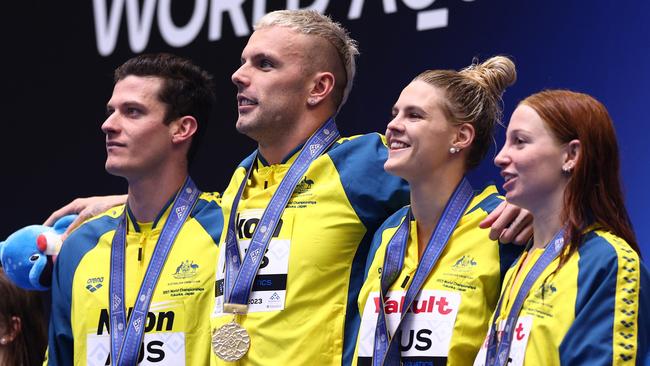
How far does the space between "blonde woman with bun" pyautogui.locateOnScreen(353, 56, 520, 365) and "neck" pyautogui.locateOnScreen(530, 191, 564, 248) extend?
8.1 inches

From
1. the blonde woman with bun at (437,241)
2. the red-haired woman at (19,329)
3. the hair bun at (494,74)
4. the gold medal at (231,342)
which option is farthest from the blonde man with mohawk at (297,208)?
the red-haired woman at (19,329)

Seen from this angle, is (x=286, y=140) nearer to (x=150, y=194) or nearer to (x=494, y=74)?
(x=150, y=194)

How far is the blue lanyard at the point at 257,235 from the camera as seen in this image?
3625 mm

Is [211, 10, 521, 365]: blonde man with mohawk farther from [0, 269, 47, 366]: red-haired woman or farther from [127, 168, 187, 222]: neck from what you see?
[0, 269, 47, 366]: red-haired woman

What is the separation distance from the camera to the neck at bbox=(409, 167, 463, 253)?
346cm

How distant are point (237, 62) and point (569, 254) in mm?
2676

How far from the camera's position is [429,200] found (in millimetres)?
3461

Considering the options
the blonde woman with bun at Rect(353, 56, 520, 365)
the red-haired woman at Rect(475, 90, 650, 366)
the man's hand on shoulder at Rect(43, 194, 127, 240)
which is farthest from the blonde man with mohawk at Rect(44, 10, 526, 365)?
the man's hand on shoulder at Rect(43, 194, 127, 240)

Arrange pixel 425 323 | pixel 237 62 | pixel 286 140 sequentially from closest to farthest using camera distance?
1. pixel 425 323
2. pixel 286 140
3. pixel 237 62

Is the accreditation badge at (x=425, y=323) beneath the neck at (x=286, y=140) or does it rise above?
beneath

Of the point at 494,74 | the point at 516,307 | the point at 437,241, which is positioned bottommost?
the point at 516,307

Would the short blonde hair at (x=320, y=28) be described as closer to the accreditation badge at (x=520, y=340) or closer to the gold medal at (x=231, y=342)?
the gold medal at (x=231, y=342)

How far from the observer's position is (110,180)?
5.80 m

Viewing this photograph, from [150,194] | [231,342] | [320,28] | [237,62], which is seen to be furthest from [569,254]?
[237,62]
